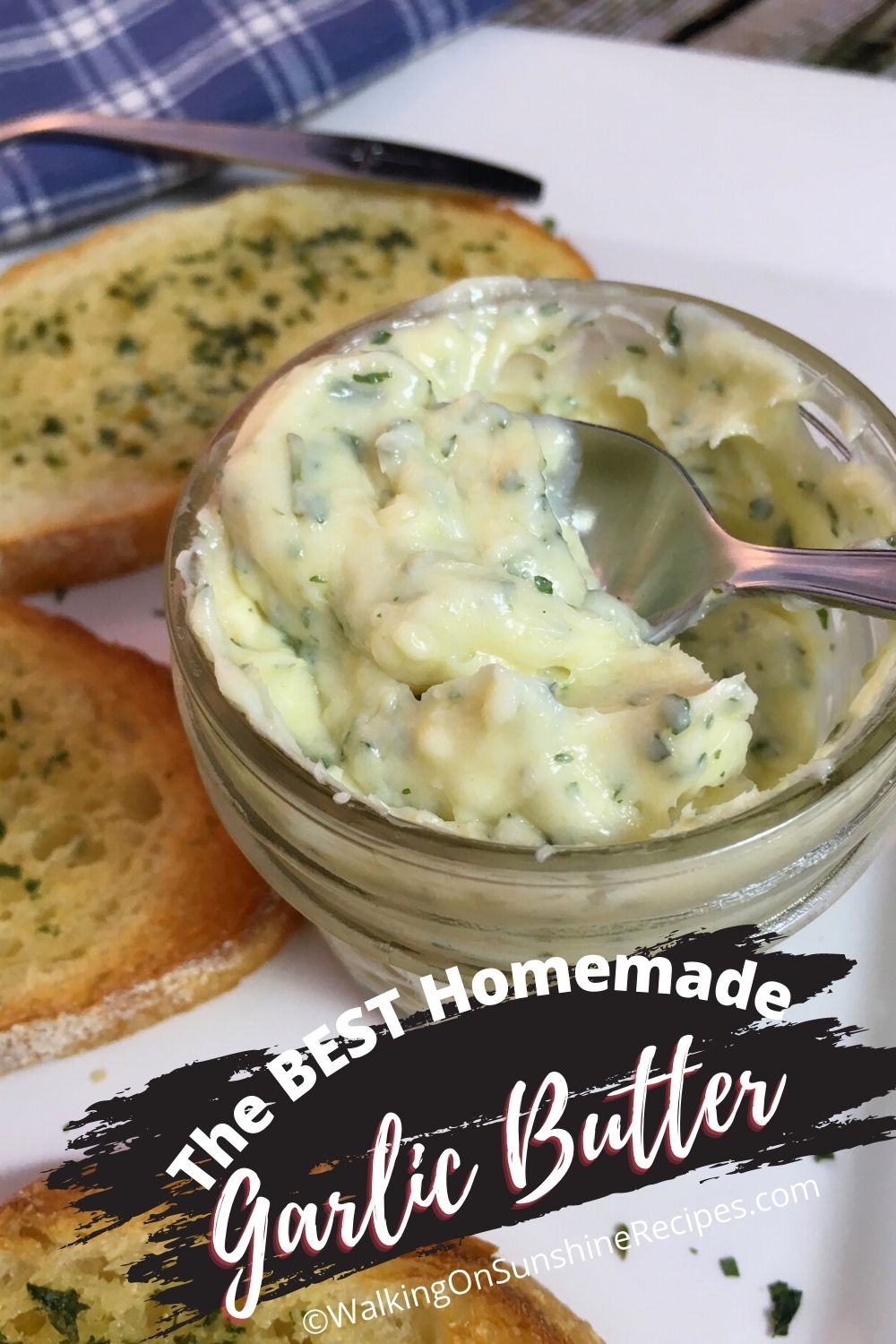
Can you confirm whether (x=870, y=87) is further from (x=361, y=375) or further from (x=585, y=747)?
(x=585, y=747)

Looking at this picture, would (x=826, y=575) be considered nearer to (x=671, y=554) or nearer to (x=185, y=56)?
(x=671, y=554)

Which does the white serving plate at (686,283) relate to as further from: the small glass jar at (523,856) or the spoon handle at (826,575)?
the spoon handle at (826,575)

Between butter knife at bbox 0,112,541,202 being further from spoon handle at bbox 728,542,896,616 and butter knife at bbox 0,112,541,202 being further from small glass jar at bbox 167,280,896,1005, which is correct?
spoon handle at bbox 728,542,896,616

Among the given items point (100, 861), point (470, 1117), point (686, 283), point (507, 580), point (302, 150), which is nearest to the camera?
point (507, 580)

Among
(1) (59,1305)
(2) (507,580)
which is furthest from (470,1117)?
(2) (507,580)

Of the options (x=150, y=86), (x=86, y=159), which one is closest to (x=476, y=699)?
(x=86, y=159)

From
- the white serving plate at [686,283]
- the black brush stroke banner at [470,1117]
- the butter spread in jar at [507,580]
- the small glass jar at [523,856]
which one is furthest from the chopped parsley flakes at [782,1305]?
the butter spread in jar at [507,580]
